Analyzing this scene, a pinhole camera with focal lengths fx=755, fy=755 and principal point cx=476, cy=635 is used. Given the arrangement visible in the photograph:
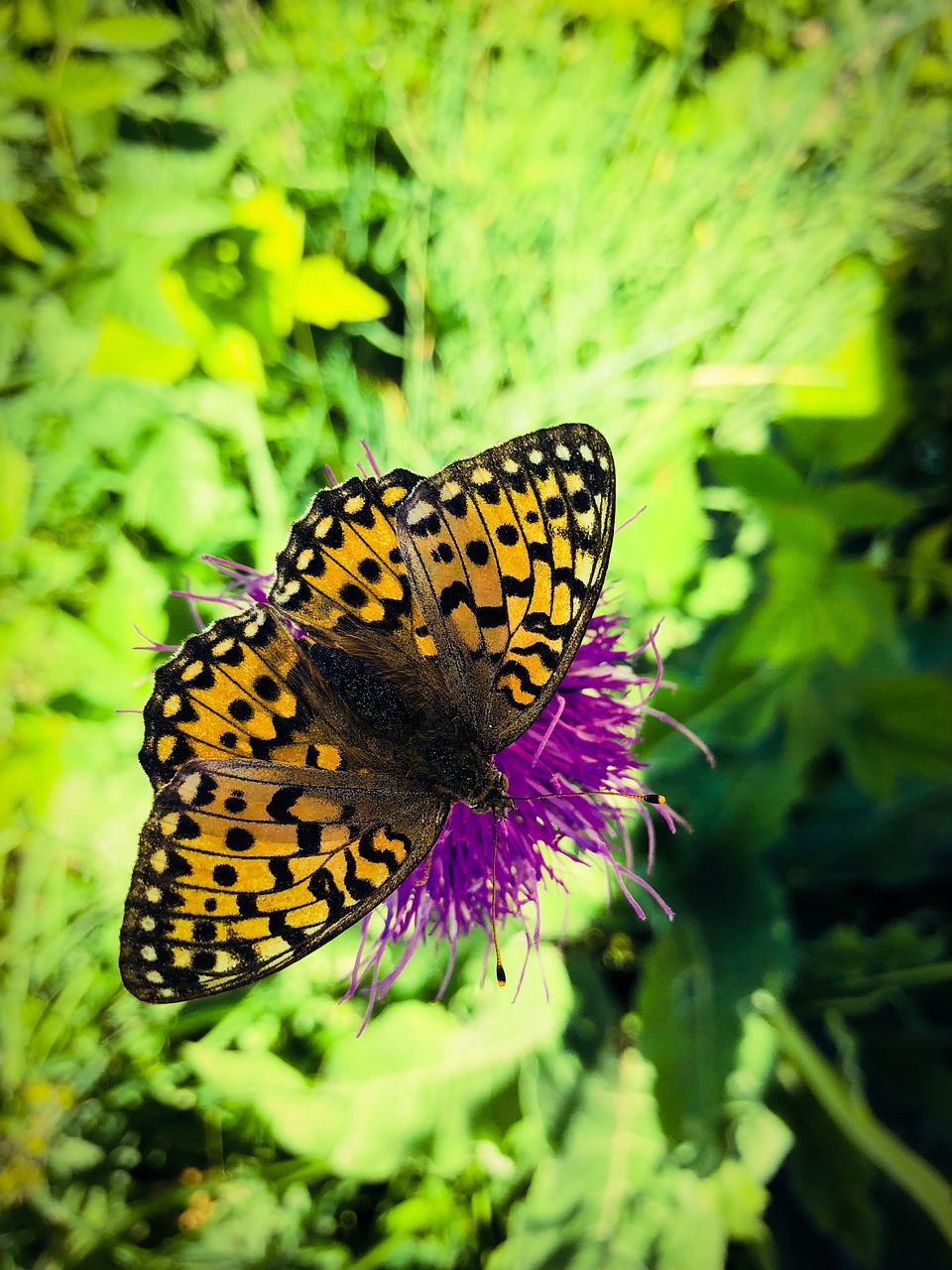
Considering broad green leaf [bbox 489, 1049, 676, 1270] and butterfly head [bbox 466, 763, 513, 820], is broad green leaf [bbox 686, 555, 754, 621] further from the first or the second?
broad green leaf [bbox 489, 1049, 676, 1270]

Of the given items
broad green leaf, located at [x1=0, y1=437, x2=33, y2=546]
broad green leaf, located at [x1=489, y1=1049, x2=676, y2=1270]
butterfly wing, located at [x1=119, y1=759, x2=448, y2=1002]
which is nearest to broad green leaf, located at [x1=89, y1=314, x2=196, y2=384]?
broad green leaf, located at [x1=0, y1=437, x2=33, y2=546]

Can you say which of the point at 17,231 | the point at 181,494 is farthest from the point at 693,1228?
the point at 17,231

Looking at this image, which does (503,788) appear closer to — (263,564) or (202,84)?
(263,564)

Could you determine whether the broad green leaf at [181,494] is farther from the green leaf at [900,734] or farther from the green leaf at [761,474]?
the green leaf at [900,734]

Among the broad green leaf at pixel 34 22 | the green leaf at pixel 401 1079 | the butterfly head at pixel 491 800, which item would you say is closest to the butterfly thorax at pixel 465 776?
the butterfly head at pixel 491 800

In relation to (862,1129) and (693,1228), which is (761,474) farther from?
(693,1228)
